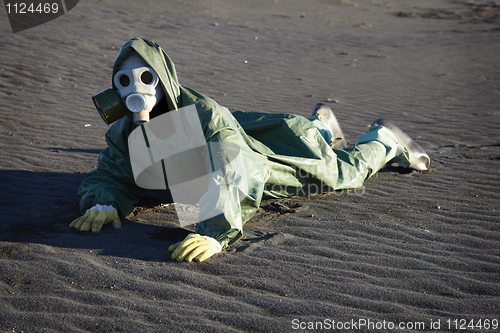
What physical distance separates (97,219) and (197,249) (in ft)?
2.92

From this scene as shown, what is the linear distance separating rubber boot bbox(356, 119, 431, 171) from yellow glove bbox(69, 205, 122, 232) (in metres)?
2.54

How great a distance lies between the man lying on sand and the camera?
2.92m

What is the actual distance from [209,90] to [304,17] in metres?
9.79

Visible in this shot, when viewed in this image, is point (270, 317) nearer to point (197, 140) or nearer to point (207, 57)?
point (197, 140)

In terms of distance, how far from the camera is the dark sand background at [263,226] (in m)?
2.42

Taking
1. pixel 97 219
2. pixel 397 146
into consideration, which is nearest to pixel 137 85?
pixel 97 219

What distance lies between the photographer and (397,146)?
15.3ft

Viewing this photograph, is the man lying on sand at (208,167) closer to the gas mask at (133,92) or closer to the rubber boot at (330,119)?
the gas mask at (133,92)

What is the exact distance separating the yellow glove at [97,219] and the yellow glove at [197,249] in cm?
71

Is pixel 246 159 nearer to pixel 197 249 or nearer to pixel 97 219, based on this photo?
pixel 197 249

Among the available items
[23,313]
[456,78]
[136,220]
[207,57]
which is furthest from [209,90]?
[23,313]

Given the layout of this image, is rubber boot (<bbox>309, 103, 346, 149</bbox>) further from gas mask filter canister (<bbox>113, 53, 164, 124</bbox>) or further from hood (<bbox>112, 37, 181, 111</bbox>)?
gas mask filter canister (<bbox>113, 53, 164, 124</bbox>)

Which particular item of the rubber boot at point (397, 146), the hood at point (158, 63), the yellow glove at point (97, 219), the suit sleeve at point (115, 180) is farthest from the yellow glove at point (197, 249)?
the rubber boot at point (397, 146)

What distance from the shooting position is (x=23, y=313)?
7.52 feet
